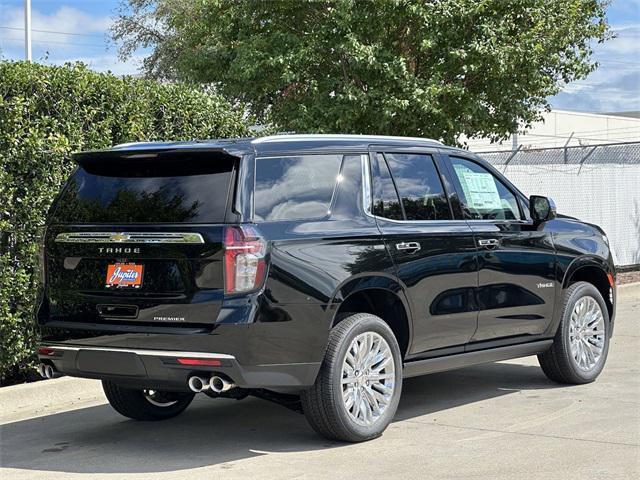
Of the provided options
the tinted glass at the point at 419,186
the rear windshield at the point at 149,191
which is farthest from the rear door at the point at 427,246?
the rear windshield at the point at 149,191

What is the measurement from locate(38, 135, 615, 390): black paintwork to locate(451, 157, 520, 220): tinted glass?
0.34ft

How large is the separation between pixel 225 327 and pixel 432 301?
1.80m

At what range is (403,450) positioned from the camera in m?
6.66

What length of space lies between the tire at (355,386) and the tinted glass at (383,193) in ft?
2.53

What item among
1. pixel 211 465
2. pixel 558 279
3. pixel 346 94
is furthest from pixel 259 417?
pixel 346 94

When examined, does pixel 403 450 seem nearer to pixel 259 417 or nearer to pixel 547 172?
pixel 259 417

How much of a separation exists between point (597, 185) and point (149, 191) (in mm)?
13592

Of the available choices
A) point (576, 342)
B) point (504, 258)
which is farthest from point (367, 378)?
point (576, 342)

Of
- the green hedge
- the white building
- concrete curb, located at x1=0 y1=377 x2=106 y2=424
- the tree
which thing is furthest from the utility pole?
concrete curb, located at x1=0 y1=377 x2=106 y2=424

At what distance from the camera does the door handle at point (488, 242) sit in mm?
7879

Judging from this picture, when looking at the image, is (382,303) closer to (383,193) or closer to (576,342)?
(383,193)

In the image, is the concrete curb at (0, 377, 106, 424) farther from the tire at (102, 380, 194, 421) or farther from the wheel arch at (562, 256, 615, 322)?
the wheel arch at (562, 256, 615, 322)

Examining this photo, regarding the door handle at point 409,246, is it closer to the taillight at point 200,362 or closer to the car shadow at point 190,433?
the car shadow at point 190,433

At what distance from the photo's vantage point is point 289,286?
6.36 meters
